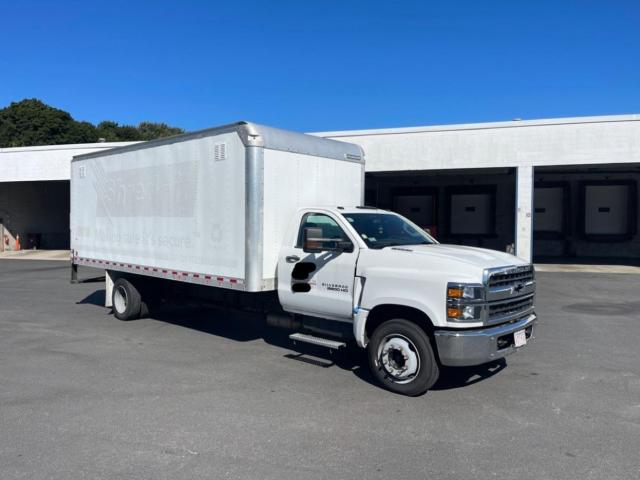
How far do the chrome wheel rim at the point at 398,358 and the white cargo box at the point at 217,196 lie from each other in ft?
6.47

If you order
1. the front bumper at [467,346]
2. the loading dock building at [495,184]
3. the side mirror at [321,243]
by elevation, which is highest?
the loading dock building at [495,184]

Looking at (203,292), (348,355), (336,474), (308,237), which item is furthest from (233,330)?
(336,474)

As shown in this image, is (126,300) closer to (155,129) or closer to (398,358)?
(398,358)

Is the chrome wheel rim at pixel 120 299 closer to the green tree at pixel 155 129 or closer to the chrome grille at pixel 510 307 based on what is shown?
the chrome grille at pixel 510 307

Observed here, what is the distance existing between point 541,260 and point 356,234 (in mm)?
19909

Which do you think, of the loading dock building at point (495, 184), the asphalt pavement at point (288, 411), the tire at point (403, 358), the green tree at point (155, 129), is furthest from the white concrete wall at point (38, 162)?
the green tree at point (155, 129)

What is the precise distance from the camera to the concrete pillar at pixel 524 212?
63.4 feet

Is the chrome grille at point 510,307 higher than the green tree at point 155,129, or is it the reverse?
the green tree at point 155,129

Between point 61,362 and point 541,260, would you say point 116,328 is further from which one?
point 541,260

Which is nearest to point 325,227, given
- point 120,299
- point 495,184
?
point 120,299

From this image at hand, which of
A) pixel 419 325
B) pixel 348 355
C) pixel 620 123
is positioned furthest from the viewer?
pixel 620 123

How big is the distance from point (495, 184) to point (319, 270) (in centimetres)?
2134

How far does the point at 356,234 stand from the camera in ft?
21.1

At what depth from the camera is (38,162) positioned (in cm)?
2720
